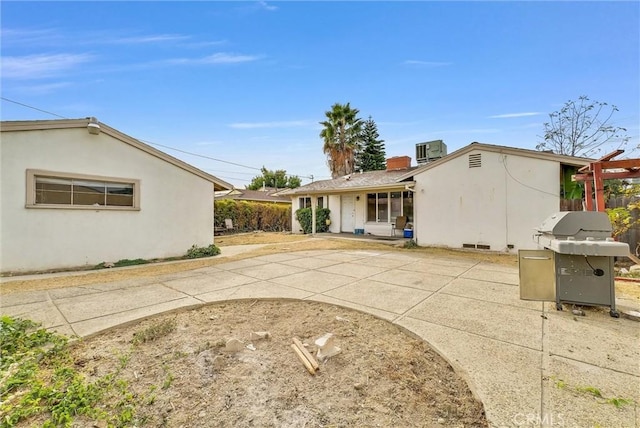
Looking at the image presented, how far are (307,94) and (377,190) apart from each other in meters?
6.65

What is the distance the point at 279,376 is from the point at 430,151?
45.7 ft

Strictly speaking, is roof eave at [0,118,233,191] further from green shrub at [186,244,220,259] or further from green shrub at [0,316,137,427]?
green shrub at [0,316,137,427]

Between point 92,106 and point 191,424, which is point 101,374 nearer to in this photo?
point 191,424

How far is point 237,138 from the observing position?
23.0m

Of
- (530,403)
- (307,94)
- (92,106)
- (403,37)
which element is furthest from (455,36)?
(92,106)

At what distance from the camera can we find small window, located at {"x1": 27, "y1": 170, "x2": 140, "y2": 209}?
6.79 metres

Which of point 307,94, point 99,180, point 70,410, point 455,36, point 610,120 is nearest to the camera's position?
point 70,410

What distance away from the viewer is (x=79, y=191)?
7.43m

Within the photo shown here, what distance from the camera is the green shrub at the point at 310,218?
1691cm

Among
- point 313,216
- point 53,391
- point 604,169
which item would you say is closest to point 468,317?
point 604,169

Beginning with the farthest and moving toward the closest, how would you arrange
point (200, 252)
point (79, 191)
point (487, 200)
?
point (487, 200), point (200, 252), point (79, 191)

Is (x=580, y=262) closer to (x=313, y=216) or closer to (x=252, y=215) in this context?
(x=313, y=216)

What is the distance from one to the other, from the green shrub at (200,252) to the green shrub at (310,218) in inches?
315

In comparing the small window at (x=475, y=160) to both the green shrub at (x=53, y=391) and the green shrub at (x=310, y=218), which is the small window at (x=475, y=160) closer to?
the green shrub at (x=310, y=218)
